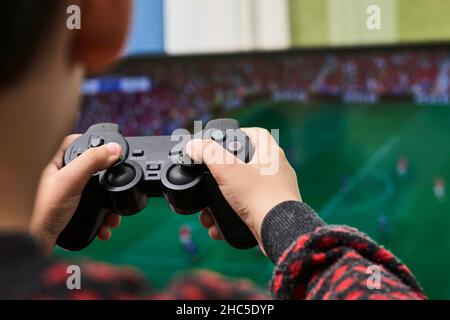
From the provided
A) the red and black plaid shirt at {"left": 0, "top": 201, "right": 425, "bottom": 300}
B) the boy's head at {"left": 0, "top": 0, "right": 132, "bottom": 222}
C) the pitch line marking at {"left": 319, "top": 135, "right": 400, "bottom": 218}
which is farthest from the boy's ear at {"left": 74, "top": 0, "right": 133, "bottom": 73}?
the pitch line marking at {"left": 319, "top": 135, "right": 400, "bottom": 218}

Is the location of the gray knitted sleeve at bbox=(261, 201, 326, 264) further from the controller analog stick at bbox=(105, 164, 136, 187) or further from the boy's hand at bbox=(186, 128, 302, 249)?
the controller analog stick at bbox=(105, 164, 136, 187)

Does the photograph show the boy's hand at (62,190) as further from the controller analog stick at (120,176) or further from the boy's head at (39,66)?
the boy's head at (39,66)

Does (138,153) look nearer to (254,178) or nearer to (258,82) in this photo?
(254,178)

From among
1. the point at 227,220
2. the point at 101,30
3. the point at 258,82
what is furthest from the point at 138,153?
the point at 258,82

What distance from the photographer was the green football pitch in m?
1.52

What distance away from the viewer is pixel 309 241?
439 millimetres

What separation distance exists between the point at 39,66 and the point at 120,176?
1.14ft

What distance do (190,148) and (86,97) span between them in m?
1.10

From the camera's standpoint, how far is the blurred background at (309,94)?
5.13ft

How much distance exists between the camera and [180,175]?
0.66m

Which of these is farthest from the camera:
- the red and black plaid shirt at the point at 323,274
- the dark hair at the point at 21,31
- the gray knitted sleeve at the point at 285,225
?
the gray knitted sleeve at the point at 285,225

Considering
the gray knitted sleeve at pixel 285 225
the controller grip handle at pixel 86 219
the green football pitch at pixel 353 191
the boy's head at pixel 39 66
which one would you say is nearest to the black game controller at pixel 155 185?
the controller grip handle at pixel 86 219

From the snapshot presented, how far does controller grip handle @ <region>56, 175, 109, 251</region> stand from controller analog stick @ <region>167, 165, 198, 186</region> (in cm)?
8

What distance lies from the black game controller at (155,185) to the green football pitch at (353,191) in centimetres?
80
